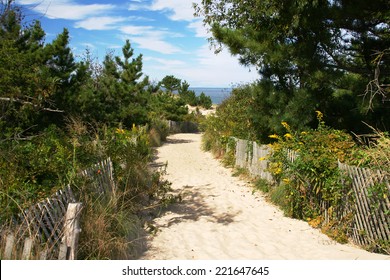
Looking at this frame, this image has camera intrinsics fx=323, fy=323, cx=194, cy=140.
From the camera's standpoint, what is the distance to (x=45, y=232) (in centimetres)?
354

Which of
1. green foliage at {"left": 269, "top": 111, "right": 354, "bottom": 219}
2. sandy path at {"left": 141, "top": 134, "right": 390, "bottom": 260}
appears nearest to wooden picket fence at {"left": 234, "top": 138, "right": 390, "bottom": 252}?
green foliage at {"left": 269, "top": 111, "right": 354, "bottom": 219}

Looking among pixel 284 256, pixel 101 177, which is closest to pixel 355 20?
pixel 284 256

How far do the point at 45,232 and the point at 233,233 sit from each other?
3153 millimetres

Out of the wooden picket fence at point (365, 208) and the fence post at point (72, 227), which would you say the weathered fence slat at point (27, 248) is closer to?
the fence post at point (72, 227)

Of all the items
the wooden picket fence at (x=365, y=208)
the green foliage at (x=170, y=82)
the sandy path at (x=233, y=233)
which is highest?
the green foliage at (x=170, y=82)

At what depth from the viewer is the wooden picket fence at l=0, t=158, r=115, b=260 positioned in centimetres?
310

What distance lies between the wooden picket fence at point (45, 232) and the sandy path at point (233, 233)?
139 cm

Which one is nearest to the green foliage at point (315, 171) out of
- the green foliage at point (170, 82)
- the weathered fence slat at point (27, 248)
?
the weathered fence slat at point (27, 248)

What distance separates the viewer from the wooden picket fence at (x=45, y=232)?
10.2 ft

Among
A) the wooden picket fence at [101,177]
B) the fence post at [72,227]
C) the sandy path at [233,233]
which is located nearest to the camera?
the fence post at [72,227]

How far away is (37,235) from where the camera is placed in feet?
11.2

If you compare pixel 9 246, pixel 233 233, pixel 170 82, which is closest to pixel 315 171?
pixel 233 233

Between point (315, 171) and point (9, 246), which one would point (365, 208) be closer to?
point (315, 171)

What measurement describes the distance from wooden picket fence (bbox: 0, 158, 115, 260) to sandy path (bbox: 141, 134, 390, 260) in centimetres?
139
